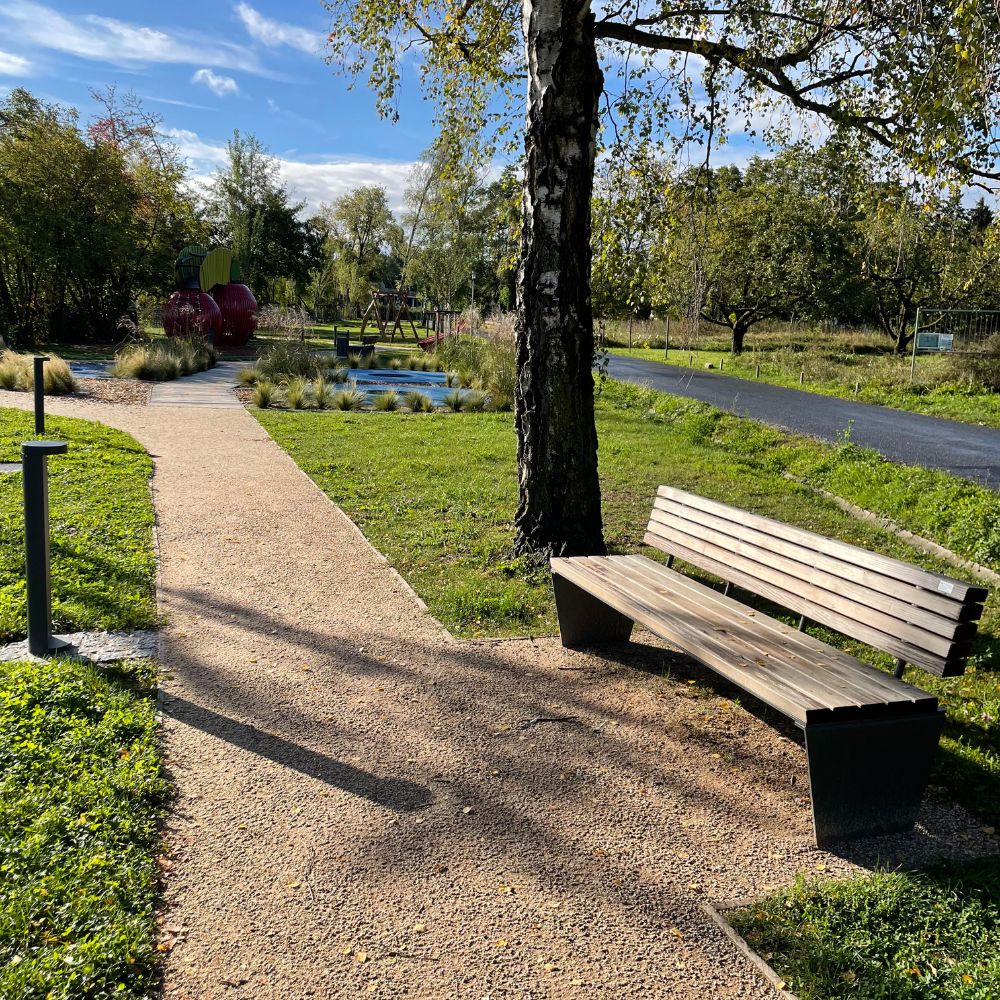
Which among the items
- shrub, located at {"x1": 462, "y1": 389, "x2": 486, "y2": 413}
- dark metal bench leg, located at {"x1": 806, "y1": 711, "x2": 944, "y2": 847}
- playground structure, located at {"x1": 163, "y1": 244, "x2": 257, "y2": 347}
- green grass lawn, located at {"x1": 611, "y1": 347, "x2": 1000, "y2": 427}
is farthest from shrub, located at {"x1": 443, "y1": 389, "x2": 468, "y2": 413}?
dark metal bench leg, located at {"x1": 806, "y1": 711, "x2": 944, "y2": 847}

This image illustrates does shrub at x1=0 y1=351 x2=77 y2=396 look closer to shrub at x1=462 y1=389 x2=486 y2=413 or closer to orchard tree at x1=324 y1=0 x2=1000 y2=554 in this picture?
shrub at x1=462 y1=389 x2=486 y2=413

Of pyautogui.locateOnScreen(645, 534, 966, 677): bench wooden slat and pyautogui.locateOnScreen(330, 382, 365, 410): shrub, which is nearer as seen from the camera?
pyautogui.locateOnScreen(645, 534, 966, 677): bench wooden slat

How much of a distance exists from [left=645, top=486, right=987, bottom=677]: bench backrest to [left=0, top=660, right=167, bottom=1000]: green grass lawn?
2.96m

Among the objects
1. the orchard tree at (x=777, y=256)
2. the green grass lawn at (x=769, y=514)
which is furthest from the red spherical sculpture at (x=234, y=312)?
the orchard tree at (x=777, y=256)

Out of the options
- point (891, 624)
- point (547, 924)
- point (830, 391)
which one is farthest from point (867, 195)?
point (830, 391)

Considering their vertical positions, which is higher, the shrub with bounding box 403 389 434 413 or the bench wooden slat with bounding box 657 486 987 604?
the bench wooden slat with bounding box 657 486 987 604

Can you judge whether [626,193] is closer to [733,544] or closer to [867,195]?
[867,195]

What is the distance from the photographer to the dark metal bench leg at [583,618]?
5059mm

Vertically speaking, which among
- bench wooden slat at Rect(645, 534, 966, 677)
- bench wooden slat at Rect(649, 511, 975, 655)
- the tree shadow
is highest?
bench wooden slat at Rect(649, 511, 975, 655)

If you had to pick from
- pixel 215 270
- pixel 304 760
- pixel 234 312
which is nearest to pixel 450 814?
pixel 304 760

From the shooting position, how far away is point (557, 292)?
5.98 metres

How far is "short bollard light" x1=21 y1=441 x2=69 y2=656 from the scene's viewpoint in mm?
4355

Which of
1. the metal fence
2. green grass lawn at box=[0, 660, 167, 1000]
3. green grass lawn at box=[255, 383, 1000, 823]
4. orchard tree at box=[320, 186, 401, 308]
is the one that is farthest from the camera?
orchard tree at box=[320, 186, 401, 308]

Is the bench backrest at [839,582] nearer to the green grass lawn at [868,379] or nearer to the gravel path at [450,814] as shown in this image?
the gravel path at [450,814]
